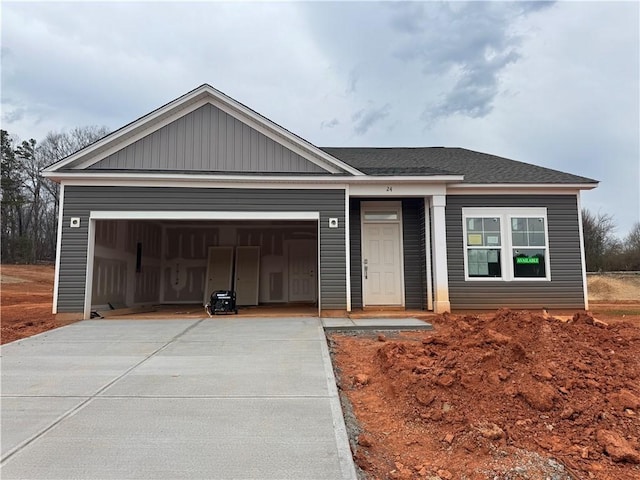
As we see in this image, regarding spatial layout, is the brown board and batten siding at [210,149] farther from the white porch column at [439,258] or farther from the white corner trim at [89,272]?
the white porch column at [439,258]

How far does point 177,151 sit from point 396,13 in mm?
5933

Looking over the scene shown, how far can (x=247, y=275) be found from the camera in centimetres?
1341

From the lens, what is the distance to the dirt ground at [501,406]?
2.90 meters

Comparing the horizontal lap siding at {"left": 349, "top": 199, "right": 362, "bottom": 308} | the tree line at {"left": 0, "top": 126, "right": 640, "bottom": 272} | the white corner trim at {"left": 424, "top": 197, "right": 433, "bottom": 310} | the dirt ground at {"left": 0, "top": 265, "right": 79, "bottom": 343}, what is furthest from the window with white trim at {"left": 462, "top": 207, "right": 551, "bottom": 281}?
the tree line at {"left": 0, "top": 126, "right": 640, "bottom": 272}

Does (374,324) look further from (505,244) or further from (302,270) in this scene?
(302,270)

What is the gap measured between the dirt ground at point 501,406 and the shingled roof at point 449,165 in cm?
520

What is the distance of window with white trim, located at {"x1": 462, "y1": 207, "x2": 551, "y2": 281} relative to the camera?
9.72 m

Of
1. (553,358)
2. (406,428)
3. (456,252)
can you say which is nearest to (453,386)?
(406,428)

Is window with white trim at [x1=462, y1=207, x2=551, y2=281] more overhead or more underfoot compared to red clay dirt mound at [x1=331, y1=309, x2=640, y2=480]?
more overhead

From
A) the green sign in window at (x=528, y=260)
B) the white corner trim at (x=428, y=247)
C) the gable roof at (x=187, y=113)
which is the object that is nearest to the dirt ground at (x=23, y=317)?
the gable roof at (x=187, y=113)

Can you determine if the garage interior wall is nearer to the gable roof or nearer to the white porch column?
the gable roof

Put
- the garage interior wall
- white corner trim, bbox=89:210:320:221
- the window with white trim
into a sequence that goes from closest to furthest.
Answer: white corner trim, bbox=89:210:320:221 < the window with white trim < the garage interior wall

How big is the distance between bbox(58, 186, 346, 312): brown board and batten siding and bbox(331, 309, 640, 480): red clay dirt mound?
12.3 ft

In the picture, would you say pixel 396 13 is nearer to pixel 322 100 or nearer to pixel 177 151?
pixel 177 151
